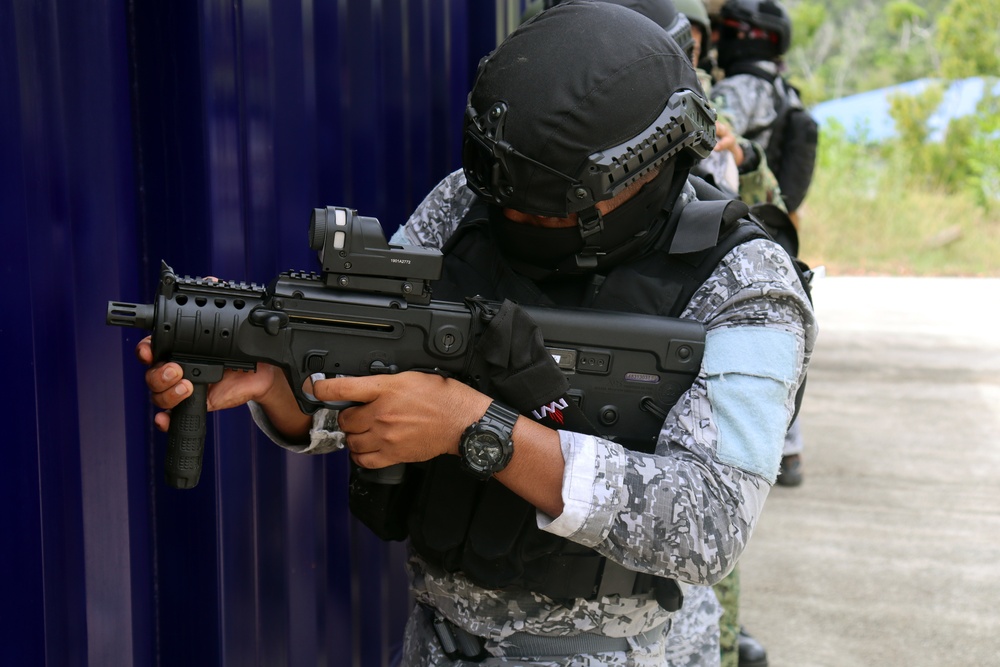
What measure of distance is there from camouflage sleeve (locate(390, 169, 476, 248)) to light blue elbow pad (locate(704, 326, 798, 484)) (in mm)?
644

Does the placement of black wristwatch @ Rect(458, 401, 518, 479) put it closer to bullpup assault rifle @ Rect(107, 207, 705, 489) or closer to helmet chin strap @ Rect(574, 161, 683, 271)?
bullpup assault rifle @ Rect(107, 207, 705, 489)

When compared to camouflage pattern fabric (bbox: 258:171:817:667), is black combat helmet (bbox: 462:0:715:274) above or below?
above

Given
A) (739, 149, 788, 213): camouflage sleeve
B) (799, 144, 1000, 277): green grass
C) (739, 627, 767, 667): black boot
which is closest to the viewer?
(739, 627, 767, 667): black boot

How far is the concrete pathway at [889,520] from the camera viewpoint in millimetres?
4180

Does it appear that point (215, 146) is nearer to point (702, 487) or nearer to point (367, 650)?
point (702, 487)

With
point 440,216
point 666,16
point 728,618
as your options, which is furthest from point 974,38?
point 440,216

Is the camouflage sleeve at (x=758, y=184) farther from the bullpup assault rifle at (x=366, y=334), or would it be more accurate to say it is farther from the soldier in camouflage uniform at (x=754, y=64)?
the bullpup assault rifle at (x=366, y=334)

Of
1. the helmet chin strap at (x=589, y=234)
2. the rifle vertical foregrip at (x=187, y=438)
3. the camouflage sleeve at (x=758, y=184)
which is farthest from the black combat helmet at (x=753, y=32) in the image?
the rifle vertical foregrip at (x=187, y=438)

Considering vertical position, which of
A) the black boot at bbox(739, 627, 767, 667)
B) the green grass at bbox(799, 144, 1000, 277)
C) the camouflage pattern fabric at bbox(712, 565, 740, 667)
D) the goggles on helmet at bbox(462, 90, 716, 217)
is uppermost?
the goggles on helmet at bbox(462, 90, 716, 217)

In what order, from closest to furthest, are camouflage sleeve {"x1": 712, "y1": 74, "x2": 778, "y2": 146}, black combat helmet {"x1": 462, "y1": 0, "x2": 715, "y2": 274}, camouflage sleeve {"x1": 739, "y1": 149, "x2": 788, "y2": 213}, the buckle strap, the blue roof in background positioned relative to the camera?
1. black combat helmet {"x1": 462, "y1": 0, "x2": 715, "y2": 274}
2. the buckle strap
3. camouflage sleeve {"x1": 739, "y1": 149, "x2": 788, "y2": 213}
4. camouflage sleeve {"x1": 712, "y1": 74, "x2": 778, "y2": 146}
5. the blue roof in background

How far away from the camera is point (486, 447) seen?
1.57m

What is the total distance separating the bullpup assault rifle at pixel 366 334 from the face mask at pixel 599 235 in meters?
0.10

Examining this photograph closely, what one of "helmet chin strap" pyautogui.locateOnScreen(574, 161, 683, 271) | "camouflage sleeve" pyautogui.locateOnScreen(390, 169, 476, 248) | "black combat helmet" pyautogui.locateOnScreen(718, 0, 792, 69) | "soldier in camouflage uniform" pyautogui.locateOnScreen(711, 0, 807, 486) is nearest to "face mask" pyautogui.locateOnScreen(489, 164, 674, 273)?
"helmet chin strap" pyautogui.locateOnScreen(574, 161, 683, 271)

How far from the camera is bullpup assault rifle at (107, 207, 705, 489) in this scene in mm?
1564
